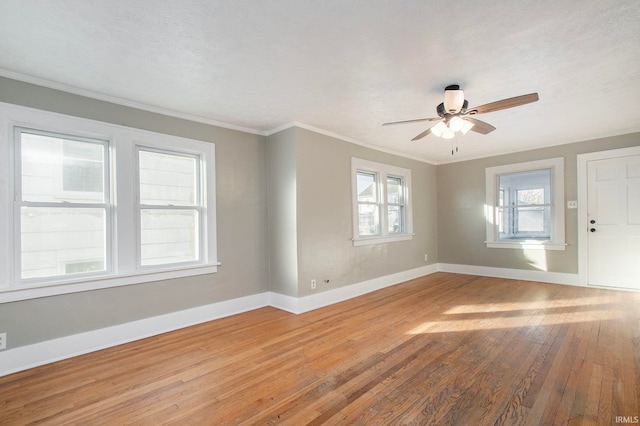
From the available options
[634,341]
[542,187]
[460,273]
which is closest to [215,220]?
[634,341]

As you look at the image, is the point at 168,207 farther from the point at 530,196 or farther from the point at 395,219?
the point at 530,196

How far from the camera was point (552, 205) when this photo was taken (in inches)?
207

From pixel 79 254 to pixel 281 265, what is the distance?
2201 millimetres

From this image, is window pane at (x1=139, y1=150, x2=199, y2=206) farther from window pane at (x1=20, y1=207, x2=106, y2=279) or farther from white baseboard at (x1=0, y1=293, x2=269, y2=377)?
white baseboard at (x1=0, y1=293, x2=269, y2=377)

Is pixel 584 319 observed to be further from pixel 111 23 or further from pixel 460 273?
pixel 111 23

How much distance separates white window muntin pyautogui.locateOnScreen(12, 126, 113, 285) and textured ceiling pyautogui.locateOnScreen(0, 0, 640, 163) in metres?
0.47

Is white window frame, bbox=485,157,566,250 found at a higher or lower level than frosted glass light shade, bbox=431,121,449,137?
lower

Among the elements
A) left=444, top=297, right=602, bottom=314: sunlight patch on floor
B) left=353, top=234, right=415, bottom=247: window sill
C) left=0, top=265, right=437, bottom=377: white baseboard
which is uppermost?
left=353, top=234, right=415, bottom=247: window sill

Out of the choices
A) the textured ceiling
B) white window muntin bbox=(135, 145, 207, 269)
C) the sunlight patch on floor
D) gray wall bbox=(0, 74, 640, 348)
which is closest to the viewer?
the textured ceiling

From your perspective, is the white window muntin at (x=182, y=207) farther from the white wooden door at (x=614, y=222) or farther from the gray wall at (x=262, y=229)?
the white wooden door at (x=614, y=222)

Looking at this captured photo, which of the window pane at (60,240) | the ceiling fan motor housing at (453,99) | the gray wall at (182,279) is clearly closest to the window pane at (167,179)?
the gray wall at (182,279)

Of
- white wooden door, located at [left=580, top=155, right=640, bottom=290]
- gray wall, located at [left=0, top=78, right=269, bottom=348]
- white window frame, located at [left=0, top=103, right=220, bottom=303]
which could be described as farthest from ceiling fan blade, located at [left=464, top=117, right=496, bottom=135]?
white wooden door, located at [left=580, top=155, right=640, bottom=290]

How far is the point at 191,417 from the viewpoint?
6.02 ft

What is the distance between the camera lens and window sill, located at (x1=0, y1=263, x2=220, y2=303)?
8.18 ft
